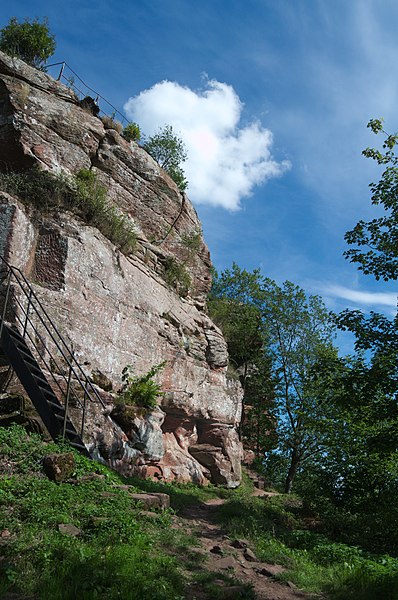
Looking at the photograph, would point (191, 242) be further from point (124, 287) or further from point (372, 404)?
point (372, 404)

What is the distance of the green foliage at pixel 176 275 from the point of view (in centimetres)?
1925

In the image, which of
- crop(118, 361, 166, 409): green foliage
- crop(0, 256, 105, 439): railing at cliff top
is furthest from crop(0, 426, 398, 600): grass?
crop(118, 361, 166, 409): green foliage

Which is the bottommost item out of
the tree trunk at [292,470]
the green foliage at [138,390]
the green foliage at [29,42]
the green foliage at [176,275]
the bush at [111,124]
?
the tree trunk at [292,470]

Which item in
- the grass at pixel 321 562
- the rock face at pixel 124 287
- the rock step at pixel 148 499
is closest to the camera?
the grass at pixel 321 562

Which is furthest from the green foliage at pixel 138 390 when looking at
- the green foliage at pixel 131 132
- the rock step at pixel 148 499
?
the green foliage at pixel 131 132

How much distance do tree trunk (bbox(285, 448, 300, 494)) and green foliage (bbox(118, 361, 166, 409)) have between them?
13.1m

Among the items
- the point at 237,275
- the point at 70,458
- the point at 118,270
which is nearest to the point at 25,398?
the point at 70,458

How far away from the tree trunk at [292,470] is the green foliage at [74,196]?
1517cm

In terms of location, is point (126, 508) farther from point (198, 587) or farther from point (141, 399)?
point (141, 399)

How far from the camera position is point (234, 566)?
624 cm

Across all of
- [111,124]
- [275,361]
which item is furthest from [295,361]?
[111,124]

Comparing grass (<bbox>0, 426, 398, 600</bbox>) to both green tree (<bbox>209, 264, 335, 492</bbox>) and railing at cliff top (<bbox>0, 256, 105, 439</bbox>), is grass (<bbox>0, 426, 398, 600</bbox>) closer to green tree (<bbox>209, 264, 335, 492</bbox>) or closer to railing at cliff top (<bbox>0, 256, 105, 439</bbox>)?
railing at cliff top (<bbox>0, 256, 105, 439</bbox>)

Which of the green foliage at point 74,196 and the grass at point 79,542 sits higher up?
the green foliage at point 74,196

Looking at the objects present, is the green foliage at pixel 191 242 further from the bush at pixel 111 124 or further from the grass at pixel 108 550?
the grass at pixel 108 550
